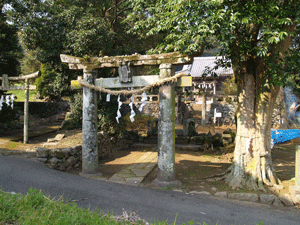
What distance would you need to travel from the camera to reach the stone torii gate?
6742mm

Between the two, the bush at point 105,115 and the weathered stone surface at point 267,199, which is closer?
the weathered stone surface at point 267,199

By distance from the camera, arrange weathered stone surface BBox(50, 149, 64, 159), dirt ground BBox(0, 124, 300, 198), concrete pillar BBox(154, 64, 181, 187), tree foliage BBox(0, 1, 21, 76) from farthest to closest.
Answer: tree foliage BBox(0, 1, 21, 76), weathered stone surface BBox(50, 149, 64, 159), dirt ground BBox(0, 124, 300, 198), concrete pillar BBox(154, 64, 181, 187)

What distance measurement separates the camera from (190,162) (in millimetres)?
10336

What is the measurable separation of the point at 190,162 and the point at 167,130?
13.5 feet

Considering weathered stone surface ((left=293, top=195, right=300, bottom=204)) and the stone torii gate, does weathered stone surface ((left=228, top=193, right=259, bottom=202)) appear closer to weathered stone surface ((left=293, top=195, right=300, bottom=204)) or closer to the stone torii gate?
weathered stone surface ((left=293, top=195, right=300, bottom=204))

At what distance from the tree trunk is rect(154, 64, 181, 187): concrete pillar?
2.04m

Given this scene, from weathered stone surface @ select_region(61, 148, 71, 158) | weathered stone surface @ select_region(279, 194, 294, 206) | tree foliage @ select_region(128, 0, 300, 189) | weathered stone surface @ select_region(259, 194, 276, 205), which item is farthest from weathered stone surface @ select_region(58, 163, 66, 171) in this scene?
weathered stone surface @ select_region(279, 194, 294, 206)

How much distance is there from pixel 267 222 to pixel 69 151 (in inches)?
261

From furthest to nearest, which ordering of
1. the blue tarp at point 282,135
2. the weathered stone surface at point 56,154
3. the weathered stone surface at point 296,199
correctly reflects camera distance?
1. the blue tarp at point 282,135
2. the weathered stone surface at point 56,154
3. the weathered stone surface at point 296,199

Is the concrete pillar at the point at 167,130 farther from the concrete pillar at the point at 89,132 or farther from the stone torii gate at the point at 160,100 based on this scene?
the concrete pillar at the point at 89,132

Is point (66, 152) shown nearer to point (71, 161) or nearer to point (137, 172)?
point (71, 161)

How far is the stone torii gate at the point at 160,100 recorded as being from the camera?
22.1ft

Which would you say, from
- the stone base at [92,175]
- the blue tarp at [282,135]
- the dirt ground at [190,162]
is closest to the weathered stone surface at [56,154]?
the dirt ground at [190,162]

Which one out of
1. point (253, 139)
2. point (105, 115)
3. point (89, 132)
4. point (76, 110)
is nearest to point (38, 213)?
point (89, 132)
